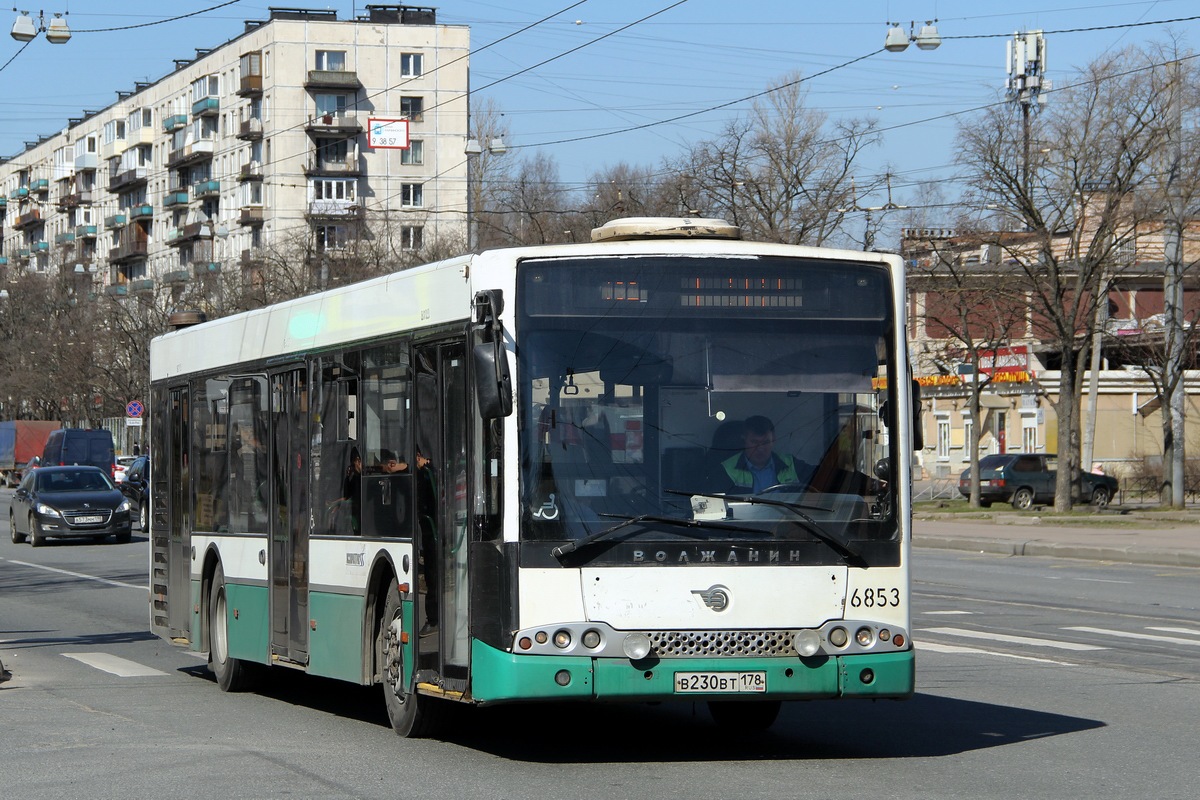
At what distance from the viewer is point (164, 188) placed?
114 m

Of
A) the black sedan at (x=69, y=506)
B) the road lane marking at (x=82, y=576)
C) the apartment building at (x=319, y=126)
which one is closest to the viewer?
the road lane marking at (x=82, y=576)

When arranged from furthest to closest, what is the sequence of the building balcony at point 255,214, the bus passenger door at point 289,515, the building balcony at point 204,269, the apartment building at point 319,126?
the building balcony at point 255,214, the apartment building at point 319,126, the building balcony at point 204,269, the bus passenger door at point 289,515

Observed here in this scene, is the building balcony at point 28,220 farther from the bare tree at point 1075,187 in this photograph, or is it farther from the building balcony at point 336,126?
the bare tree at point 1075,187

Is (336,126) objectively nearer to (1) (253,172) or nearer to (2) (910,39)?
(1) (253,172)

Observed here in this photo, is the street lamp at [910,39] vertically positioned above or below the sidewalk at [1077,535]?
above

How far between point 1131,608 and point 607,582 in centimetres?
1192

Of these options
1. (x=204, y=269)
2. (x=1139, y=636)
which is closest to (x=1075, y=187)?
(x=1139, y=636)

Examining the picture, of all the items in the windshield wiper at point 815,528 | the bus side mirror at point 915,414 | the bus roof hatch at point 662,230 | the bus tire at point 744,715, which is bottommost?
the bus tire at point 744,715

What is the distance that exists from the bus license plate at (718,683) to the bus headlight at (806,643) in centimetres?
26

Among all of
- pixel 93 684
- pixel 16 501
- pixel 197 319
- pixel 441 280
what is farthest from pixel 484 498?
pixel 16 501

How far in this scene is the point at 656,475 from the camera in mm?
8461

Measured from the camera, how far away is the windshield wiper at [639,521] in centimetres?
837

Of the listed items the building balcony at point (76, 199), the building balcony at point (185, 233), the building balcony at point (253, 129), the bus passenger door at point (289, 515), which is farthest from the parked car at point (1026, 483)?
the building balcony at point (76, 199)

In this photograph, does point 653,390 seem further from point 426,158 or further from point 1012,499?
point 426,158
